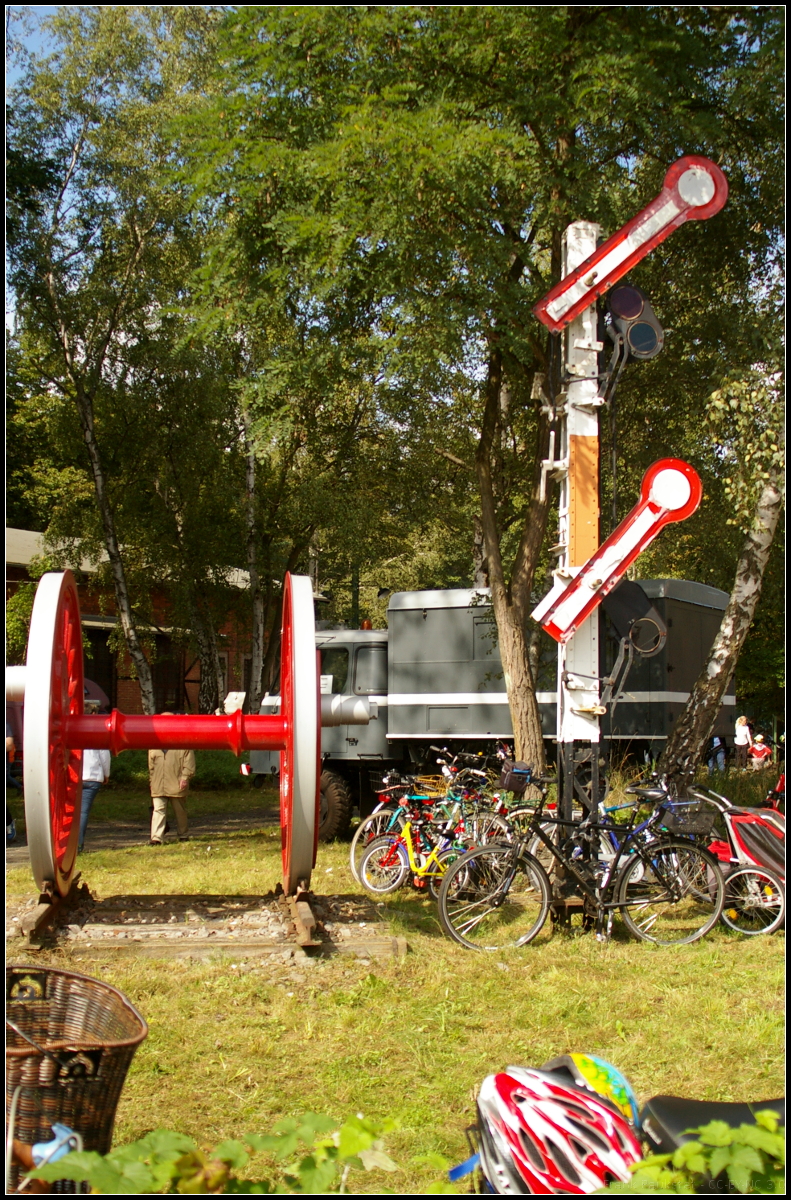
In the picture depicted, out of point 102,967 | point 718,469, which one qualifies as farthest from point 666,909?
point 718,469

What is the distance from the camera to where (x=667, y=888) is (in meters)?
7.22

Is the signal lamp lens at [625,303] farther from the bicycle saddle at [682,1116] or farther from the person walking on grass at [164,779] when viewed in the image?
the person walking on grass at [164,779]

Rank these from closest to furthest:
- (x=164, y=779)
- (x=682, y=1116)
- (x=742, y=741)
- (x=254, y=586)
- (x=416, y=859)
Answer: (x=682, y=1116) → (x=416, y=859) → (x=164, y=779) → (x=742, y=741) → (x=254, y=586)

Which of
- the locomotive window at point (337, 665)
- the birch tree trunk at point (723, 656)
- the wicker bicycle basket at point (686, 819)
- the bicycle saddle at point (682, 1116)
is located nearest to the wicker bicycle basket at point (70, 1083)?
the bicycle saddle at point (682, 1116)

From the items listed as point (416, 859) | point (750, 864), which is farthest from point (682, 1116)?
point (416, 859)

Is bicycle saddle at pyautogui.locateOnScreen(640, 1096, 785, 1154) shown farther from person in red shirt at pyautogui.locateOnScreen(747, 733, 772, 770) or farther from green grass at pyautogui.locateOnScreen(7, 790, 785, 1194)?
person in red shirt at pyautogui.locateOnScreen(747, 733, 772, 770)

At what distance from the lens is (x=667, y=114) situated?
30.8 feet

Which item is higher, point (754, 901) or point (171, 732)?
point (171, 732)

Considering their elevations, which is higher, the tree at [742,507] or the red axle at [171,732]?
the tree at [742,507]

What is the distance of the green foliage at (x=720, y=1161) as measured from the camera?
2.15 m

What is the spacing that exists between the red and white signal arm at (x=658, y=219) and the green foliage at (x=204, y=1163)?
604 centimetres

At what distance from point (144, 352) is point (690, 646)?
1101 centimetres

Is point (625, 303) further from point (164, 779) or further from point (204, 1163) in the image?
point (164, 779)

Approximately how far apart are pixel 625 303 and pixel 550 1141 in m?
5.97
